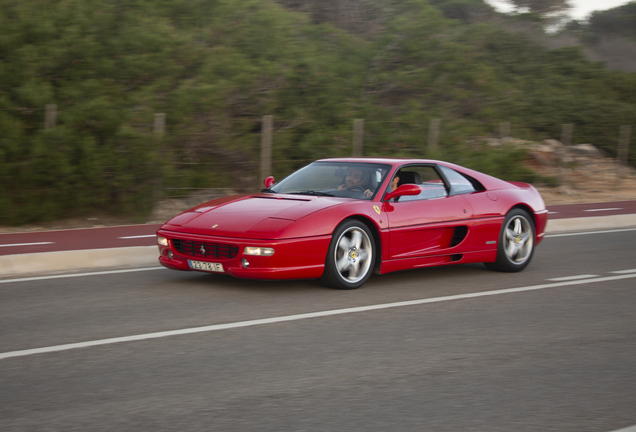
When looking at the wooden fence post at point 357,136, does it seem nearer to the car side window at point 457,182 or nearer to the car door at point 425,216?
the car side window at point 457,182

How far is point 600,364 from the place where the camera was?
16.0 ft

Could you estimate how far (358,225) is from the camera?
7328 mm

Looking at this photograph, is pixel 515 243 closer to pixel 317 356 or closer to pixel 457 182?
pixel 457 182

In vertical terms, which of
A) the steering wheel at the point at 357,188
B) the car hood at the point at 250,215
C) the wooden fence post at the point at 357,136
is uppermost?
the wooden fence post at the point at 357,136

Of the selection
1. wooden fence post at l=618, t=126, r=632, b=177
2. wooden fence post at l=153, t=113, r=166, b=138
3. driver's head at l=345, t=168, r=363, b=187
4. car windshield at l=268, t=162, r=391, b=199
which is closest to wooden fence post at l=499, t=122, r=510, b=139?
wooden fence post at l=618, t=126, r=632, b=177

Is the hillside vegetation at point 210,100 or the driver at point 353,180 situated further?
the hillside vegetation at point 210,100

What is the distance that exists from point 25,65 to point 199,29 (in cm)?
668

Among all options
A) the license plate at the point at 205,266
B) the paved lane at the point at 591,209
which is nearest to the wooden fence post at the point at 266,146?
the paved lane at the point at 591,209

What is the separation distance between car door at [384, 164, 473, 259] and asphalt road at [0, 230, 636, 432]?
402 millimetres

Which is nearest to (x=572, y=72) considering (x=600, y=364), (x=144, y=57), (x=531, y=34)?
(x=531, y=34)

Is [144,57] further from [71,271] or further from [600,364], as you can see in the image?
[600,364]

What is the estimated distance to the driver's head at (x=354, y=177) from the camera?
793cm

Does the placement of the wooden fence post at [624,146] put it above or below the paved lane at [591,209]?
above

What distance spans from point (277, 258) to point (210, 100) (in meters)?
9.67
